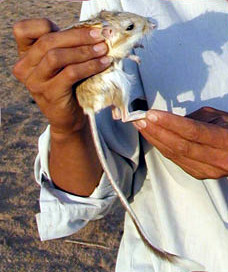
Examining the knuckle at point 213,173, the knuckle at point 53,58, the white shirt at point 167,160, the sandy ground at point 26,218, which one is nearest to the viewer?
the knuckle at point 53,58

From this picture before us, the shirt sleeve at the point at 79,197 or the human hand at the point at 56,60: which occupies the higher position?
the human hand at the point at 56,60

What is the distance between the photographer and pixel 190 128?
3.40 ft

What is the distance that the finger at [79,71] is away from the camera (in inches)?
39.8

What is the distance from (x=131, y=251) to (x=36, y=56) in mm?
508

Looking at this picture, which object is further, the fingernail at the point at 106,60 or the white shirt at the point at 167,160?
the white shirt at the point at 167,160

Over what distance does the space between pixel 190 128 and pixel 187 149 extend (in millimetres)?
57

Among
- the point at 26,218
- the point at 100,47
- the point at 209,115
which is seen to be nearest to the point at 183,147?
the point at 209,115

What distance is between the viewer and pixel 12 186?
261 centimetres

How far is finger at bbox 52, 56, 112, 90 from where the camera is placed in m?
1.01

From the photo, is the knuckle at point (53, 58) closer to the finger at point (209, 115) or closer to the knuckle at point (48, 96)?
the knuckle at point (48, 96)

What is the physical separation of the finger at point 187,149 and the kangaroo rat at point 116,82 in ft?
0.14

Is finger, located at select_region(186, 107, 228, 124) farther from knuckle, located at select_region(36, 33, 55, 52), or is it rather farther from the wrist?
knuckle, located at select_region(36, 33, 55, 52)

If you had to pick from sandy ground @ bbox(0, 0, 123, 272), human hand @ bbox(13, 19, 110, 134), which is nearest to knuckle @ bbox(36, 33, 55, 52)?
human hand @ bbox(13, 19, 110, 134)

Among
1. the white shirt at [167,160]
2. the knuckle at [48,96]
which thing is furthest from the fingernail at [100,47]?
the white shirt at [167,160]
